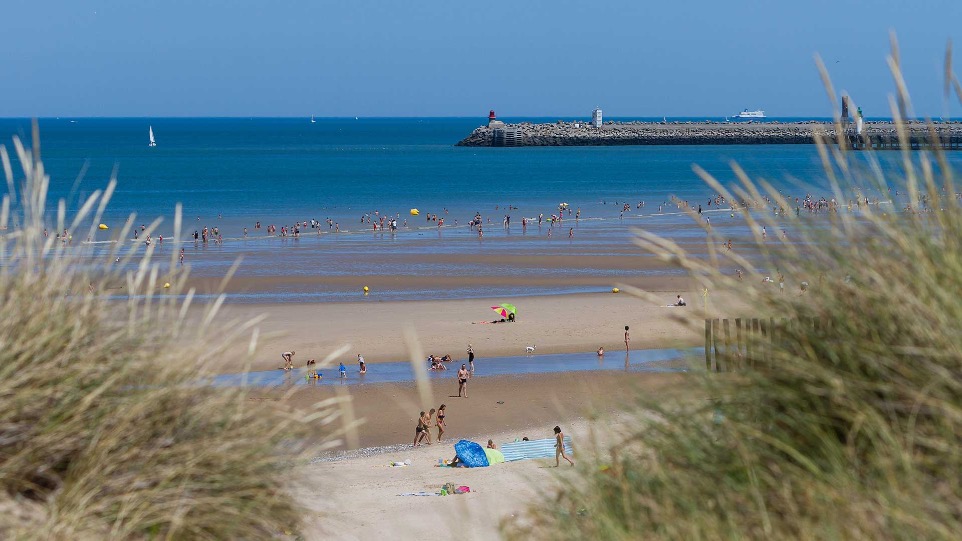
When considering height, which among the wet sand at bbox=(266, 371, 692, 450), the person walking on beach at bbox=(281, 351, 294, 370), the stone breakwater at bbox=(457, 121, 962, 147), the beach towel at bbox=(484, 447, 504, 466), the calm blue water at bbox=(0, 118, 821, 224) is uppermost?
the stone breakwater at bbox=(457, 121, 962, 147)

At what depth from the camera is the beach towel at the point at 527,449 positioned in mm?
13406

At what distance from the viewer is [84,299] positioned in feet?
14.8

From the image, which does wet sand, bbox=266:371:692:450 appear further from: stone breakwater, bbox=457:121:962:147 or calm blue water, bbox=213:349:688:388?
stone breakwater, bbox=457:121:962:147

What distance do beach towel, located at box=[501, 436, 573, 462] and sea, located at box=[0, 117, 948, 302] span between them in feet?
11.5

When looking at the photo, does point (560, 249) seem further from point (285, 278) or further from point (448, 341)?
point (448, 341)

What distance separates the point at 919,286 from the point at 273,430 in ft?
8.32

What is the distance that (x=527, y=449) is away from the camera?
13.7 metres

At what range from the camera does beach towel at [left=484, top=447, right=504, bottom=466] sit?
13156 mm

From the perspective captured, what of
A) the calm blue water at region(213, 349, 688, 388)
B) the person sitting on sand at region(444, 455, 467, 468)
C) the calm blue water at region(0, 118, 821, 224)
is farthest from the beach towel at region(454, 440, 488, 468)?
the calm blue water at region(0, 118, 821, 224)

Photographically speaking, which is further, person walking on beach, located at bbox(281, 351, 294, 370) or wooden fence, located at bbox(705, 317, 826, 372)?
person walking on beach, located at bbox(281, 351, 294, 370)

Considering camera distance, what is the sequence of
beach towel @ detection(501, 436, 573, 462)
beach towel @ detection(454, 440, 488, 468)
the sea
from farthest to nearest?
the sea < beach towel @ detection(501, 436, 573, 462) < beach towel @ detection(454, 440, 488, 468)

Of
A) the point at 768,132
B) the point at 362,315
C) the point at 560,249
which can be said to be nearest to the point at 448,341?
the point at 362,315

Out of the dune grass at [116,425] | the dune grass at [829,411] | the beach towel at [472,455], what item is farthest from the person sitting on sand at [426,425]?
the dune grass at [829,411]

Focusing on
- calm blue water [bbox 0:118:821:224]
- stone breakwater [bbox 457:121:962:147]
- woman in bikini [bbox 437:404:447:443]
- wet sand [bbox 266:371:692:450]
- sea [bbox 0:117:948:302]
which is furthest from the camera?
stone breakwater [bbox 457:121:962:147]
